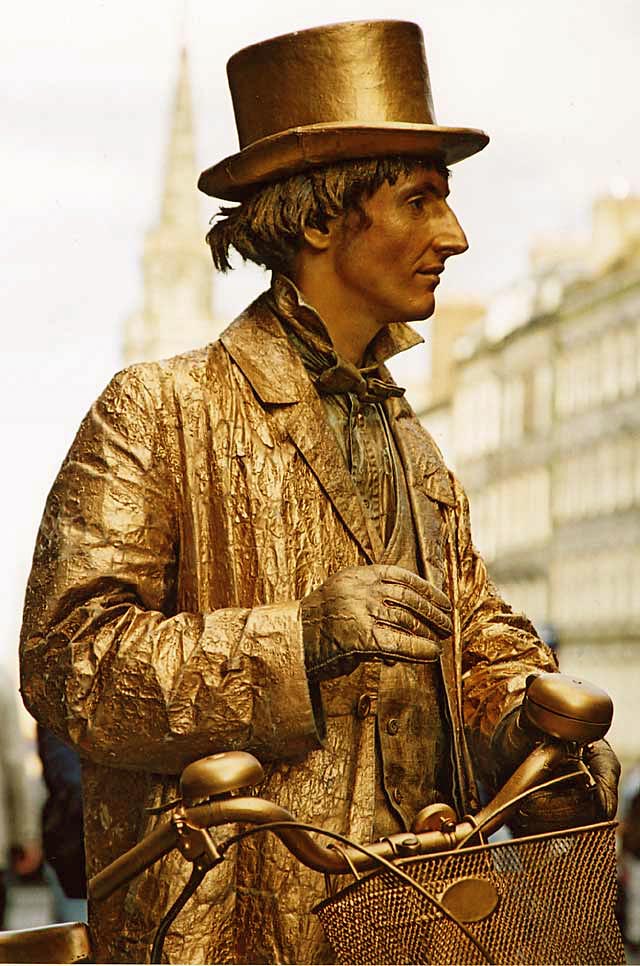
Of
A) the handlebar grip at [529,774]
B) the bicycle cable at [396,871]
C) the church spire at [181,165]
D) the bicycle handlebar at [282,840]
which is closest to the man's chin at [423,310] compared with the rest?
the handlebar grip at [529,774]

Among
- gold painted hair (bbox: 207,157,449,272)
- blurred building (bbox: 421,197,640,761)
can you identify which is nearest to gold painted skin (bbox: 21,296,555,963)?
gold painted hair (bbox: 207,157,449,272)

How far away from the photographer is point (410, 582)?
2365 millimetres

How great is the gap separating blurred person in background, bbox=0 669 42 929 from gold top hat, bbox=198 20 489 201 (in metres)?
4.02

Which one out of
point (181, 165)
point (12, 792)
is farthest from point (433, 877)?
point (181, 165)

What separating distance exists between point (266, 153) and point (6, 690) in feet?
14.7

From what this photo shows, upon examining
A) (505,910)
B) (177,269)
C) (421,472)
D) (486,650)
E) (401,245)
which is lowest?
(505,910)

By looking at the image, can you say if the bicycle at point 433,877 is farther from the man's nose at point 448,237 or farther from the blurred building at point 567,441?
the blurred building at point 567,441

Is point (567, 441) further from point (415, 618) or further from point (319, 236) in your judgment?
point (415, 618)

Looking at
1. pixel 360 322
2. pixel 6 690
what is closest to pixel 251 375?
pixel 360 322

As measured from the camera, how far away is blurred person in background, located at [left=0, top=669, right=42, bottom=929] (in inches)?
257

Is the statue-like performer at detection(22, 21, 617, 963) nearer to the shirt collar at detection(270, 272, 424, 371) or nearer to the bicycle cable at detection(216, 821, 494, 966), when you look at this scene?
the shirt collar at detection(270, 272, 424, 371)

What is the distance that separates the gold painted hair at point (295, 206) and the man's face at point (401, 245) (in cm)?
2

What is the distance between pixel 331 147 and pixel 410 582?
2.07 ft

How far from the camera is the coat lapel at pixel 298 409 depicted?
259 centimetres
